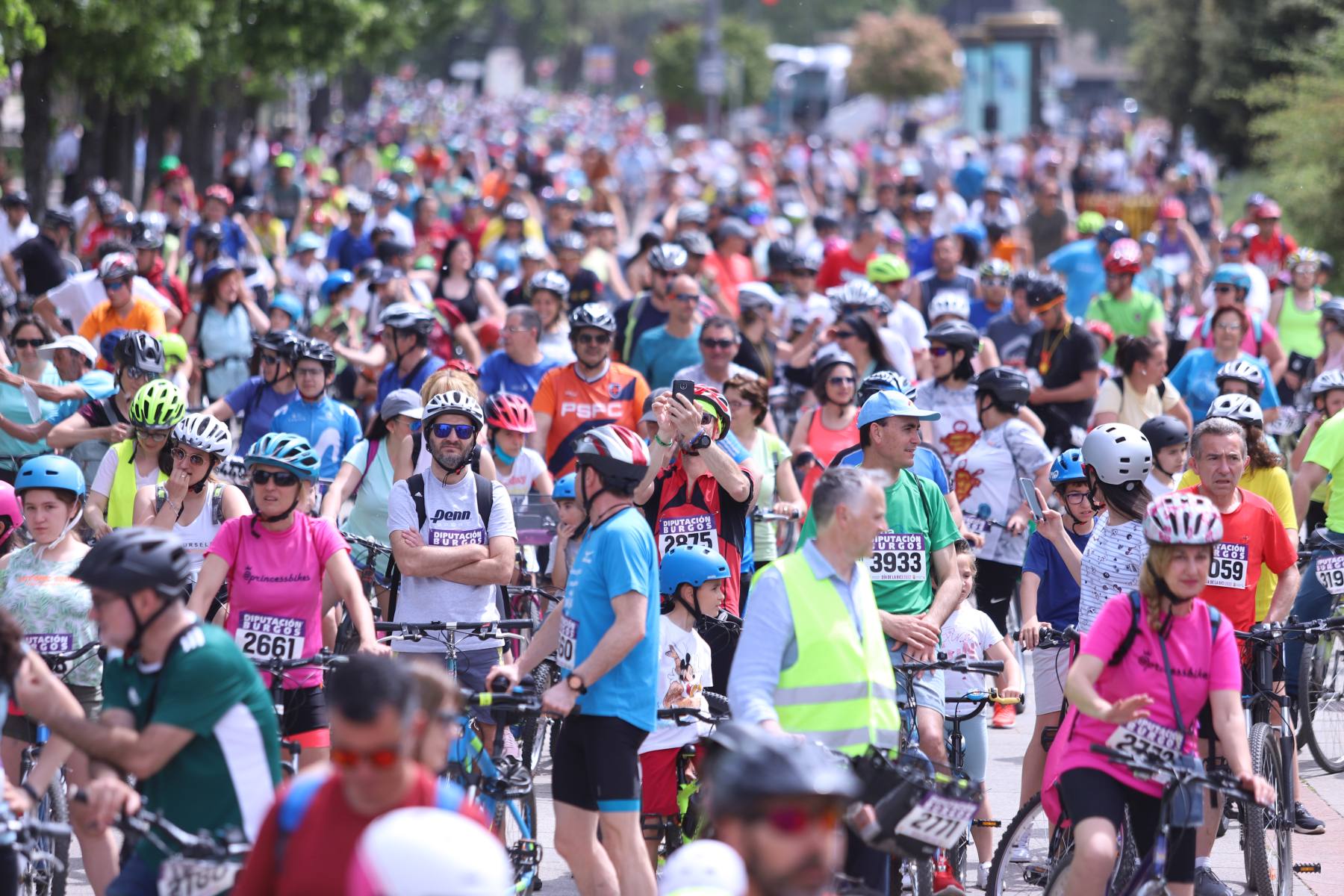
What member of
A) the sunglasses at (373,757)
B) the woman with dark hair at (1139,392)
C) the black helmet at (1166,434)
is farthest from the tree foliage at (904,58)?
the sunglasses at (373,757)

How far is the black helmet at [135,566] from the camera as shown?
5.18 meters

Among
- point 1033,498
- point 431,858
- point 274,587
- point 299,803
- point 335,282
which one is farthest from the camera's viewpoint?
point 335,282

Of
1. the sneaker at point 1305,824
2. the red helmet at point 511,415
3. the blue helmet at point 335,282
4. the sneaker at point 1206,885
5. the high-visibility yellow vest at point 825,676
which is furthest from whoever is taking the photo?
the blue helmet at point 335,282

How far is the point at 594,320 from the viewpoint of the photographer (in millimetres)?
10984

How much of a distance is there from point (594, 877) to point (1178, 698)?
6.69 feet

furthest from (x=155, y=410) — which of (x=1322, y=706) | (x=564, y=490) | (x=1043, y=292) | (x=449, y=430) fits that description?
(x=1043, y=292)

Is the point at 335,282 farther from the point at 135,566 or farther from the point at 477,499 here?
the point at 135,566

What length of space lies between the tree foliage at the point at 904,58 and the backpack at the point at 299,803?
180ft

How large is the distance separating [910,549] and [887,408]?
22.3 inches

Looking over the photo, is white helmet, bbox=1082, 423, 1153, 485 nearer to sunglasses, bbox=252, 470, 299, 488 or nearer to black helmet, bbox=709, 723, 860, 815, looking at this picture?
sunglasses, bbox=252, 470, 299, 488

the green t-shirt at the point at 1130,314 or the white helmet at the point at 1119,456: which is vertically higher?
the white helmet at the point at 1119,456

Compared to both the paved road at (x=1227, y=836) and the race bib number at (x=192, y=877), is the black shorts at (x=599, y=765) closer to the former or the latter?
the paved road at (x=1227, y=836)

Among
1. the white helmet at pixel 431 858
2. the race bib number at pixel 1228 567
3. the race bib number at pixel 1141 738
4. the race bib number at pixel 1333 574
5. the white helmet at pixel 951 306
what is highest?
the white helmet at pixel 431 858

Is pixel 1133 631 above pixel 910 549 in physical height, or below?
above
